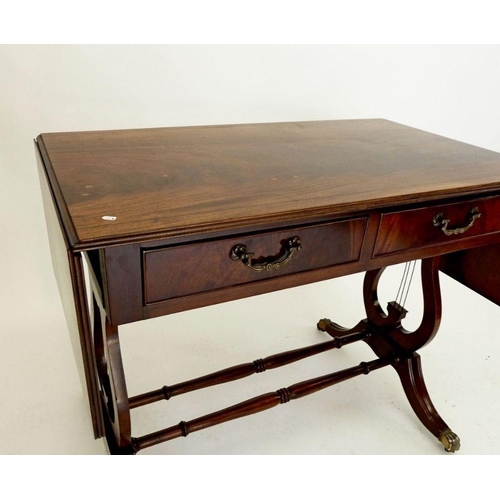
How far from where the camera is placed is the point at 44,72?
6.23 feet

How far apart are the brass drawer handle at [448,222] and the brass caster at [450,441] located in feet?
2.52

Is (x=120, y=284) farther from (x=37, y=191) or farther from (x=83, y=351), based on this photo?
(x=37, y=191)

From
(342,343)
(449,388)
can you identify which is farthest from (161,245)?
(449,388)

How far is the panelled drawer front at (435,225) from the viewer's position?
1.26 meters

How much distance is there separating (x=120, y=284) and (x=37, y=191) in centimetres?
126

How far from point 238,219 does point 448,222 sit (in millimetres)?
621

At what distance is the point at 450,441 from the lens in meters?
1.71

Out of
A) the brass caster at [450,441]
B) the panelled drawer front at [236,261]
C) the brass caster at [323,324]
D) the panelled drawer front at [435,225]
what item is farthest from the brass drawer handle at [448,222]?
the brass caster at [323,324]

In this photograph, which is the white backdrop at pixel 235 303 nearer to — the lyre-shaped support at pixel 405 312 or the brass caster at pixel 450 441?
the brass caster at pixel 450 441

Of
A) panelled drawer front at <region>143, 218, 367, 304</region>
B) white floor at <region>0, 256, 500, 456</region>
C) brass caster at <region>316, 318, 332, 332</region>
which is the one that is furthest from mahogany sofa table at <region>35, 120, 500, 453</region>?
brass caster at <region>316, 318, 332, 332</region>

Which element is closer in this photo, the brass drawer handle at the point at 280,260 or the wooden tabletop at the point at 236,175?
the wooden tabletop at the point at 236,175

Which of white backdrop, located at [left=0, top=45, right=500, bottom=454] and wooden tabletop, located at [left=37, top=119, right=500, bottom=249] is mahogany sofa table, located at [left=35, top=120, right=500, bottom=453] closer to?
wooden tabletop, located at [left=37, top=119, right=500, bottom=249]

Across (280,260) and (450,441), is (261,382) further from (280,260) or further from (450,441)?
(280,260)

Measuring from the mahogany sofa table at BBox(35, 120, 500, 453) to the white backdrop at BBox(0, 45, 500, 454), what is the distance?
185 millimetres
